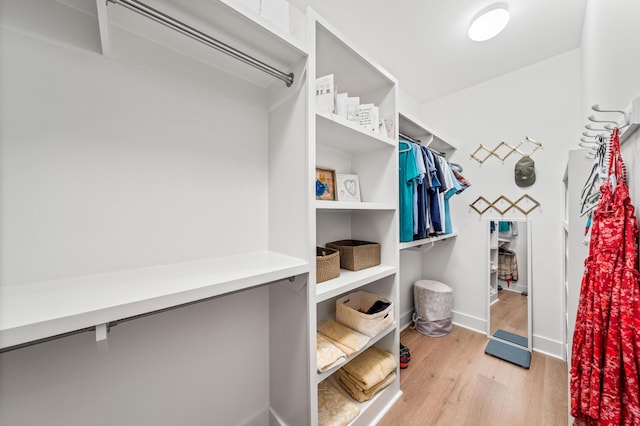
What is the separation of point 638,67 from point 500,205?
1.84 m

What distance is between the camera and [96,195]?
0.85 meters

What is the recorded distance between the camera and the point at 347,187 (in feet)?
5.43

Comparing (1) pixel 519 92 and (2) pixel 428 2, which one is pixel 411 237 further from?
(1) pixel 519 92

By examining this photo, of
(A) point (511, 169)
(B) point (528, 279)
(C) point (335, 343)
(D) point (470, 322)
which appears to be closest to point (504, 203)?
(A) point (511, 169)

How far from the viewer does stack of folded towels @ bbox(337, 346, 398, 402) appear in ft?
4.42

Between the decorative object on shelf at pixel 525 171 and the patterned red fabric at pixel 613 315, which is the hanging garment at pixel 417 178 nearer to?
the patterned red fabric at pixel 613 315

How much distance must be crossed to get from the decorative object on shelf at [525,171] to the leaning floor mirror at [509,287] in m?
0.36

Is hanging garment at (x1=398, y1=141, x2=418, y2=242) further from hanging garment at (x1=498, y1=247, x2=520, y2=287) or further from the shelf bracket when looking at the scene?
the shelf bracket

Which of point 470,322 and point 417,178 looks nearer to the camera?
point 417,178

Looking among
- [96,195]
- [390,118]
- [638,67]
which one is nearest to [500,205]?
[390,118]

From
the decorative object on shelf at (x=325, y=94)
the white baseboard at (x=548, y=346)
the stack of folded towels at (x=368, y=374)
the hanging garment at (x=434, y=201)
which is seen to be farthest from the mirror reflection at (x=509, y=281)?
the decorative object on shelf at (x=325, y=94)

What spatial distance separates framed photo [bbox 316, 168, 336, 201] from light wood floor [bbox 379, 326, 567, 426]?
4.63 ft

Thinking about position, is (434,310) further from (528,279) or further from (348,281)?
(348,281)

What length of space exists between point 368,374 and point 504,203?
2.10 m
